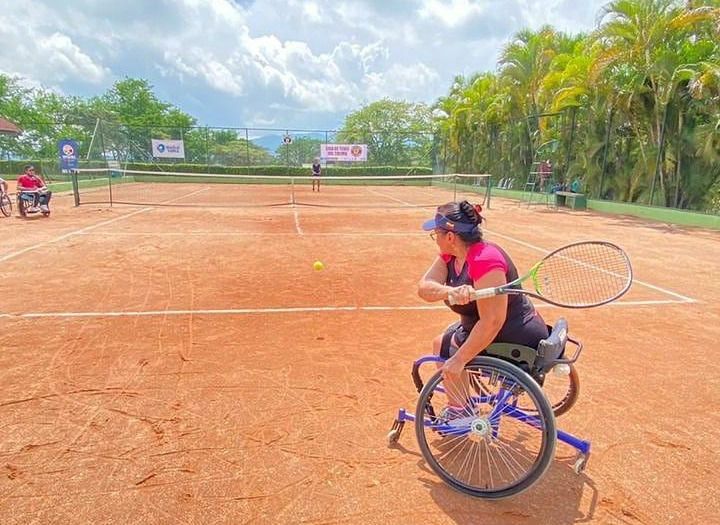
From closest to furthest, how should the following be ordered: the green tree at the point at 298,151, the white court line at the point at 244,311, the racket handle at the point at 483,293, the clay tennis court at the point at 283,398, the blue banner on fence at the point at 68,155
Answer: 1. the racket handle at the point at 483,293
2. the clay tennis court at the point at 283,398
3. the white court line at the point at 244,311
4. the blue banner on fence at the point at 68,155
5. the green tree at the point at 298,151

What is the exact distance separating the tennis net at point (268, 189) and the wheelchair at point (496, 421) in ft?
54.0

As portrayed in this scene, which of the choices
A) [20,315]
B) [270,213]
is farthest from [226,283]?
[270,213]

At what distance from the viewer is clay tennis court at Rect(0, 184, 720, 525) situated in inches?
99.7

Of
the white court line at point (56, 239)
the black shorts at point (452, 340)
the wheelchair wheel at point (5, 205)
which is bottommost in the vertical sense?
the white court line at point (56, 239)

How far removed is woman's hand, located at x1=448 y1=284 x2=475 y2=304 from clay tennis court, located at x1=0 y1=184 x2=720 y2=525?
1.12 metres

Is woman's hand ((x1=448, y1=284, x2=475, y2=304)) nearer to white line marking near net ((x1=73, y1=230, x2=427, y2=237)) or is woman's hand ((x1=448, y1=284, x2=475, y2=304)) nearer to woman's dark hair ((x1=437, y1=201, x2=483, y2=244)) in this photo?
woman's dark hair ((x1=437, y1=201, x2=483, y2=244))

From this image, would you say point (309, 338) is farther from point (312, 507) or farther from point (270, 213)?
point (270, 213)

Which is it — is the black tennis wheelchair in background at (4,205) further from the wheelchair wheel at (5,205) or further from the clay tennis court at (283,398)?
the clay tennis court at (283,398)

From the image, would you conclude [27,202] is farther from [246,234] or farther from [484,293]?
[484,293]

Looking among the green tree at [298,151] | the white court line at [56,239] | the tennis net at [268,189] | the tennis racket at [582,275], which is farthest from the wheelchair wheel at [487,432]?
the green tree at [298,151]

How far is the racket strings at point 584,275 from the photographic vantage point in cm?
266

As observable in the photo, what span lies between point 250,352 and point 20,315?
118 inches

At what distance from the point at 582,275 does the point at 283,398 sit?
230 centimetres

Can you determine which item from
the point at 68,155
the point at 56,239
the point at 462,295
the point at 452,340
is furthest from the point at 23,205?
the point at 68,155
